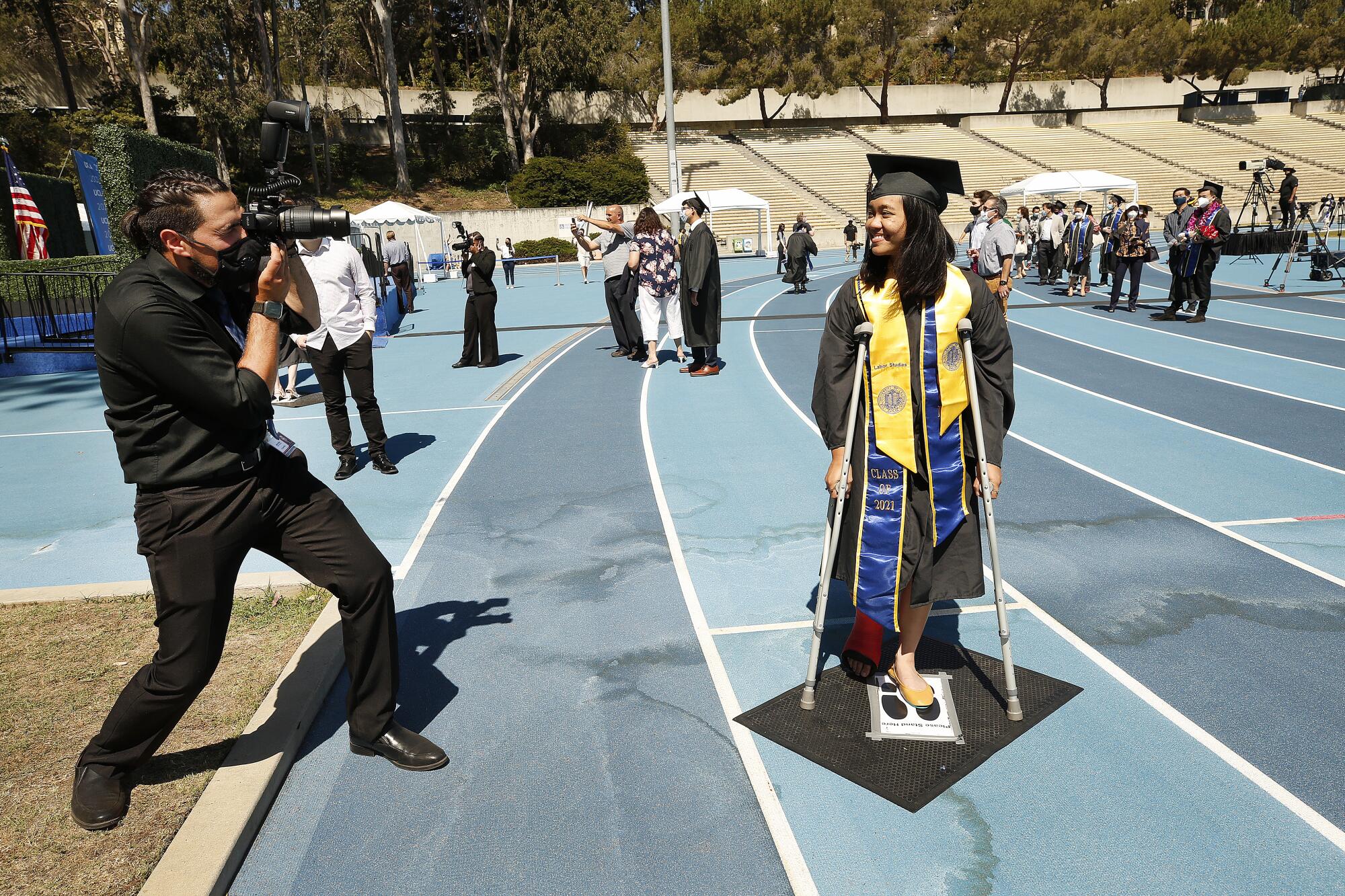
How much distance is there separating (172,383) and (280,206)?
2.46ft

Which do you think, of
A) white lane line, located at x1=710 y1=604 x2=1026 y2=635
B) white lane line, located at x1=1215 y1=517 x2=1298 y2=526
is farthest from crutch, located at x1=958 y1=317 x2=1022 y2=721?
white lane line, located at x1=1215 y1=517 x2=1298 y2=526

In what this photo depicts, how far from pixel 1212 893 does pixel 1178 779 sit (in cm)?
57

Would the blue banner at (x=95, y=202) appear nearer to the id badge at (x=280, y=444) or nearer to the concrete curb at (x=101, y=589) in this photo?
the concrete curb at (x=101, y=589)

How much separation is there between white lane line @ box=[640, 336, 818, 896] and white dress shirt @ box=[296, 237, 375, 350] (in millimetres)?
3010

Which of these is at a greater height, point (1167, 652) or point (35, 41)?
point (35, 41)

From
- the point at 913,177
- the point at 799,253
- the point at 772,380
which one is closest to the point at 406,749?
the point at 913,177

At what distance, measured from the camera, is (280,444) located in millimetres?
3043

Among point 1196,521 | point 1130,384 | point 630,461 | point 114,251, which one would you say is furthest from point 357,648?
point 114,251

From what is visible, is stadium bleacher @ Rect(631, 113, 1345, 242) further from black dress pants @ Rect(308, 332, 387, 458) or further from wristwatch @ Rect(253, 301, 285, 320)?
wristwatch @ Rect(253, 301, 285, 320)

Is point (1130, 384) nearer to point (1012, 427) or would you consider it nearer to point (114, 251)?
point (1012, 427)

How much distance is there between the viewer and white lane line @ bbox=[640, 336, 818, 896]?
2.73 m

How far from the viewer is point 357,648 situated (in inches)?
123

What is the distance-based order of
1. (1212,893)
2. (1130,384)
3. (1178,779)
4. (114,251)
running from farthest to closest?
(114,251) → (1130,384) → (1178,779) → (1212,893)

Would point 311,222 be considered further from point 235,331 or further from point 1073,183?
point 1073,183
